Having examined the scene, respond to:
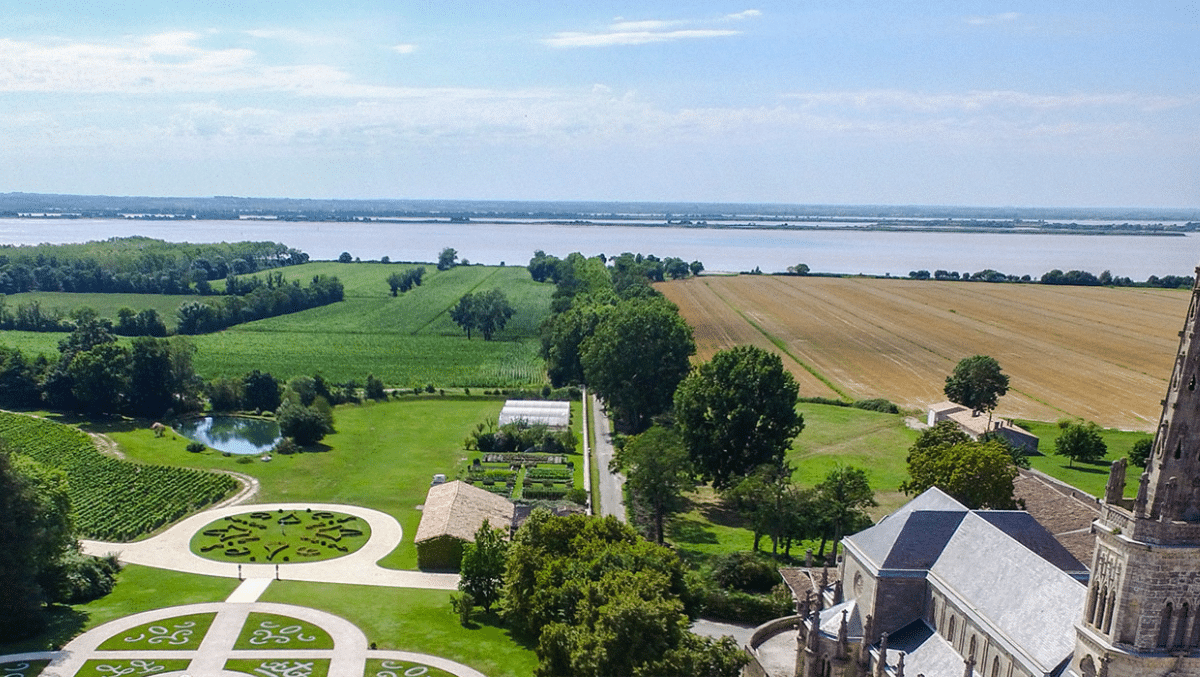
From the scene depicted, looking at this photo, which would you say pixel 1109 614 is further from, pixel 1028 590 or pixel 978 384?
pixel 978 384

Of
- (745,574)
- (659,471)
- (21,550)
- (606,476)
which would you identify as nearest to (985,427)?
(606,476)

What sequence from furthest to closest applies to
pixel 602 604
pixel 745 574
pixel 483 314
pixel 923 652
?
pixel 483 314, pixel 745 574, pixel 602 604, pixel 923 652

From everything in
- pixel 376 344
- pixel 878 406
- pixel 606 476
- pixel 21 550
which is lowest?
pixel 606 476

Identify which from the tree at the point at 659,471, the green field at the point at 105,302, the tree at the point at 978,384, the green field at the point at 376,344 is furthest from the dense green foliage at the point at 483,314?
the tree at the point at 659,471

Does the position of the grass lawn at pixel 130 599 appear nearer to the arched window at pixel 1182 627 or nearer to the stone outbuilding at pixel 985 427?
the arched window at pixel 1182 627

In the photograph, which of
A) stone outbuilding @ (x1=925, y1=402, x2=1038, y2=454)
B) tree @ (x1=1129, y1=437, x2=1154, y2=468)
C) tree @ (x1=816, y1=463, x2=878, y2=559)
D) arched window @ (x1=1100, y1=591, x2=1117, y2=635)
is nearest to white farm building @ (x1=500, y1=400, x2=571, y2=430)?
stone outbuilding @ (x1=925, y1=402, x2=1038, y2=454)

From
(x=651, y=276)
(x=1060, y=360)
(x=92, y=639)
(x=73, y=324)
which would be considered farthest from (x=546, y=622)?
(x=651, y=276)

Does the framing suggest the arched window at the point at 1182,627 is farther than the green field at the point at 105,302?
No

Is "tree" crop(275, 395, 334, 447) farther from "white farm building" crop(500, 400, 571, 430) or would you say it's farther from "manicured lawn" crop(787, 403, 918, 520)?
"manicured lawn" crop(787, 403, 918, 520)
